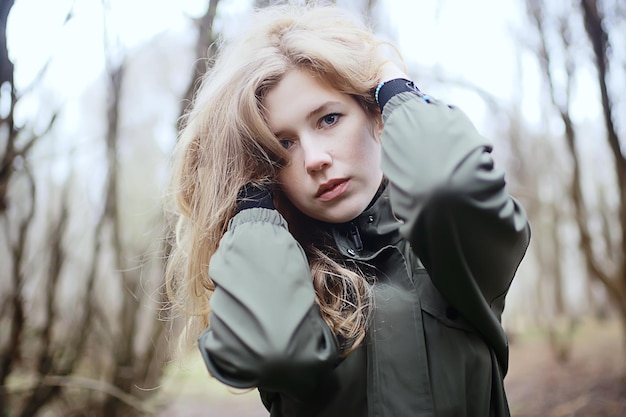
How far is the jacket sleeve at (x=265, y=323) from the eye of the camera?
1120 millimetres

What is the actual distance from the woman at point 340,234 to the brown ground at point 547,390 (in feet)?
6.64

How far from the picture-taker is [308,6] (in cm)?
197

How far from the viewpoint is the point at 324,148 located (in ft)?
4.68

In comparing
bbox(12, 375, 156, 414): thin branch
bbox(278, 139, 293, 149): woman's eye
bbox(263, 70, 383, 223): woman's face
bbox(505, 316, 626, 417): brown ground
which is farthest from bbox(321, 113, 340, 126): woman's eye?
bbox(505, 316, 626, 417): brown ground

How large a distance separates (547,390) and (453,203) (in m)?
5.28

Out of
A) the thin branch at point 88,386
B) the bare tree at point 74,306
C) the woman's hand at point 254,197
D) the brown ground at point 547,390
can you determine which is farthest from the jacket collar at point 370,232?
the brown ground at point 547,390

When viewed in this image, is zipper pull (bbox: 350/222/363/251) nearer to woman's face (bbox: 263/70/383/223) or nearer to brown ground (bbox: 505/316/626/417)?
woman's face (bbox: 263/70/383/223)

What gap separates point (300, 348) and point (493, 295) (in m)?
0.51

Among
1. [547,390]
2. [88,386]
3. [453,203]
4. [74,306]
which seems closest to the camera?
[453,203]

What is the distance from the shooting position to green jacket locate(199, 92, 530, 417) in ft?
3.70

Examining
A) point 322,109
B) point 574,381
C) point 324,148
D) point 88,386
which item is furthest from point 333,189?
point 574,381

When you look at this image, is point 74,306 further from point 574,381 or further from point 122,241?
point 574,381

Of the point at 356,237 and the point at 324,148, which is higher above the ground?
the point at 324,148

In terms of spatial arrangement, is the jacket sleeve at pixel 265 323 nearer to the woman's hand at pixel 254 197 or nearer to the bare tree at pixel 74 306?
the woman's hand at pixel 254 197
